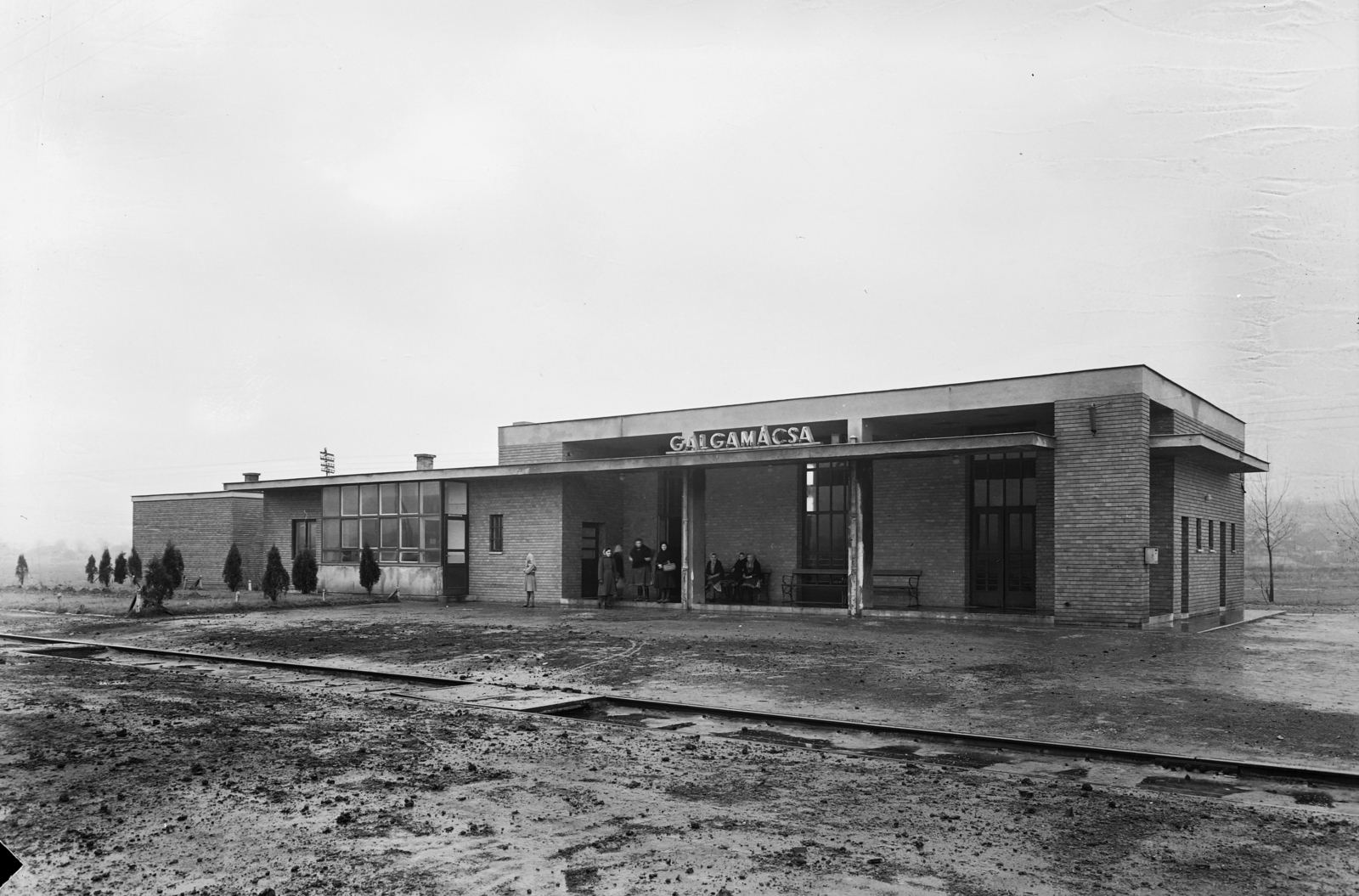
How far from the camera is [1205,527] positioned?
84.9 feet

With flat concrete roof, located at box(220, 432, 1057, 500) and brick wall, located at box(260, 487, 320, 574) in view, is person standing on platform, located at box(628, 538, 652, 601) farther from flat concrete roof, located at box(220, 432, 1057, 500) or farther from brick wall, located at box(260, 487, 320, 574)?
brick wall, located at box(260, 487, 320, 574)

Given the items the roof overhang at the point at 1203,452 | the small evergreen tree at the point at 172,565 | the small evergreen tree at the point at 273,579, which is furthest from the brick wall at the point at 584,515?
the roof overhang at the point at 1203,452

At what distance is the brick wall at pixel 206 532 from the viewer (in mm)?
40344

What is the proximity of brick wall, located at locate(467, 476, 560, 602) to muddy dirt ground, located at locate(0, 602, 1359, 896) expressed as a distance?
13.7 m

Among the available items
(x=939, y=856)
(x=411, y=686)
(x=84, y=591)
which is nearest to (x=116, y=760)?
(x=411, y=686)

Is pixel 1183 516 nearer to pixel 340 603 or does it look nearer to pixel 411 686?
pixel 411 686

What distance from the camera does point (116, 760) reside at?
329 inches

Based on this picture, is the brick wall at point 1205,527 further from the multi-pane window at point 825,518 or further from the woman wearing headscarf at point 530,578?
the woman wearing headscarf at point 530,578

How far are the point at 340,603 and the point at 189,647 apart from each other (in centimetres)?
1088

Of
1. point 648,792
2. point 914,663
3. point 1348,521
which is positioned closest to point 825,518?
point 914,663

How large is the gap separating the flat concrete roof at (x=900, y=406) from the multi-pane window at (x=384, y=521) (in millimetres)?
3243

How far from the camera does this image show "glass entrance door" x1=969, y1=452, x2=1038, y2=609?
24344 millimetres

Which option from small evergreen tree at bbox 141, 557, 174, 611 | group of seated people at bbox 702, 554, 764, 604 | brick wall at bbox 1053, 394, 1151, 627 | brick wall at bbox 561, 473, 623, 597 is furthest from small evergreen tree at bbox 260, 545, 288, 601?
brick wall at bbox 1053, 394, 1151, 627

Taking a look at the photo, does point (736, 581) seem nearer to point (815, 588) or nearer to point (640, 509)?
point (815, 588)
